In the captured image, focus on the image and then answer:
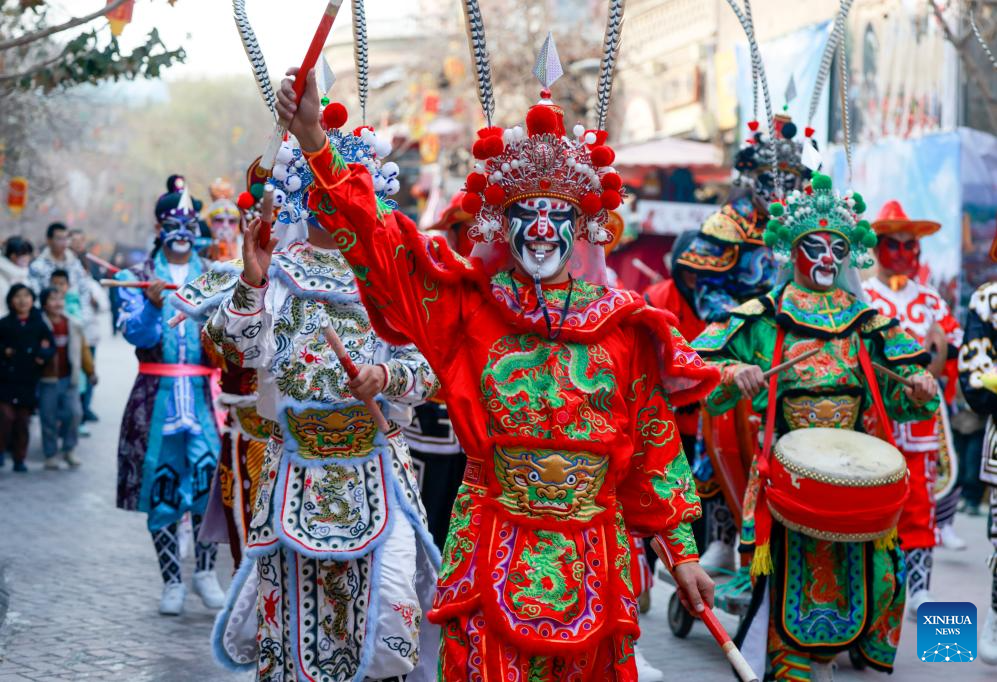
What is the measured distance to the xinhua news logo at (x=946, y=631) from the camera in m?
6.34

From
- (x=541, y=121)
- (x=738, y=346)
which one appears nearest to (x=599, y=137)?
(x=541, y=121)

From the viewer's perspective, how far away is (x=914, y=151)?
15188 millimetres

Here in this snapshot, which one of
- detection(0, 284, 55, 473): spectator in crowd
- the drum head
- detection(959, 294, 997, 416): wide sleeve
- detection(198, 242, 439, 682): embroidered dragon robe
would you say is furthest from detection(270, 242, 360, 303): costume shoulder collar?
detection(0, 284, 55, 473): spectator in crowd

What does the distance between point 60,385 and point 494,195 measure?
10566 mm

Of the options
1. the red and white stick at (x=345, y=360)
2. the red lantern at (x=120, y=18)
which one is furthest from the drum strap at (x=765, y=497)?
the red lantern at (x=120, y=18)

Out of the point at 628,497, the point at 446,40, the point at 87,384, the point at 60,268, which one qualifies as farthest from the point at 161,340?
the point at 446,40

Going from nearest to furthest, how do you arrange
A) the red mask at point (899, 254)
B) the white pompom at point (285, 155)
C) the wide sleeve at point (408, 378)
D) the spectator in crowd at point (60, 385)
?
1. the white pompom at point (285, 155)
2. the wide sleeve at point (408, 378)
3. the red mask at point (899, 254)
4. the spectator in crowd at point (60, 385)

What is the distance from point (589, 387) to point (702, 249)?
4077 mm

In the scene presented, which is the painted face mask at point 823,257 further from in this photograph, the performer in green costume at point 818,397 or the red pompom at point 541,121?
the red pompom at point 541,121

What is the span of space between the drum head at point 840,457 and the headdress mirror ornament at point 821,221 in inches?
32.8

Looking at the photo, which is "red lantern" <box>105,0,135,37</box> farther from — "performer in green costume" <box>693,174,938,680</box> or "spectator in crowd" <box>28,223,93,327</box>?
"spectator in crowd" <box>28,223,93,327</box>

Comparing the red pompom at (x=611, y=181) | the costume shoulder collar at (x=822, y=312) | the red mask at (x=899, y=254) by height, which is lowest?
the costume shoulder collar at (x=822, y=312)

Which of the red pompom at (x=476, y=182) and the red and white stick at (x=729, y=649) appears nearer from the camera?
the red and white stick at (x=729, y=649)

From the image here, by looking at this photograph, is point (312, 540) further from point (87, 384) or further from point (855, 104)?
point (855, 104)
